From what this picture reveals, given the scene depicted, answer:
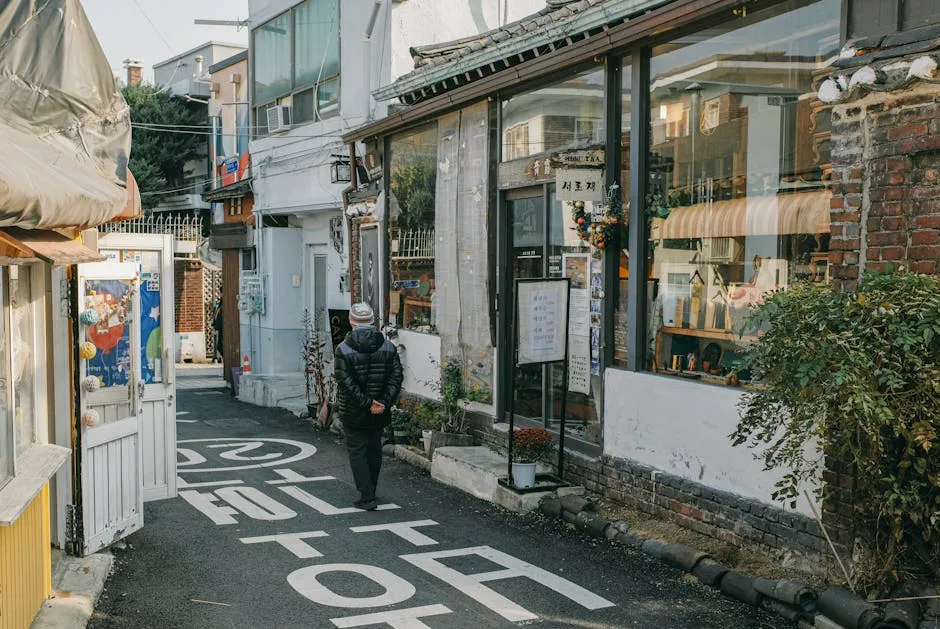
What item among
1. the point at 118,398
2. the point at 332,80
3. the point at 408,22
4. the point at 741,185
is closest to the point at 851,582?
the point at 741,185

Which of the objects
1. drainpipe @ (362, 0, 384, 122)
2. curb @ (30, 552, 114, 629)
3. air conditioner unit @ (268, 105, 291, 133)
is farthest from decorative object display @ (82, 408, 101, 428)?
air conditioner unit @ (268, 105, 291, 133)

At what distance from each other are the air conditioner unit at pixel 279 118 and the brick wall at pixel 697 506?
960 centimetres

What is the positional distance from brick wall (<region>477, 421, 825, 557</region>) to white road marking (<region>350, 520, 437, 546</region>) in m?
1.58

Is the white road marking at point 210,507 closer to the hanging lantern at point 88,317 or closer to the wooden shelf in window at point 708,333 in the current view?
the hanging lantern at point 88,317

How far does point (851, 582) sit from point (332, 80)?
11.7 meters

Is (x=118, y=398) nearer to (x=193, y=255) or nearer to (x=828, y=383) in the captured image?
(x=828, y=383)

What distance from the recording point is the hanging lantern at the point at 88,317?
6.76 m

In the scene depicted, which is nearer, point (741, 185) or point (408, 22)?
point (741, 185)

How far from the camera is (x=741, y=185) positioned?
24.2ft

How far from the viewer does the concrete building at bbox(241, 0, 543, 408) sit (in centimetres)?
1391

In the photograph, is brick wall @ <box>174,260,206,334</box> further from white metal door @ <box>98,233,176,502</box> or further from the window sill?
the window sill

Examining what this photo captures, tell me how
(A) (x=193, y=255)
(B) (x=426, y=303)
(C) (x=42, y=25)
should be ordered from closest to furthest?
(C) (x=42, y=25)
(B) (x=426, y=303)
(A) (x=193, y=255)

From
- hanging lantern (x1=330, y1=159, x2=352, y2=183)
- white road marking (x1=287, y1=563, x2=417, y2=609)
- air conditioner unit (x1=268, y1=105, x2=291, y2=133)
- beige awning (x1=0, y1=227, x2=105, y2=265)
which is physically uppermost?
air conditioner unit (x1=268, y1=105, x2=291, y2=133)

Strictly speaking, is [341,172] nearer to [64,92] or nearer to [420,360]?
[420,360]
